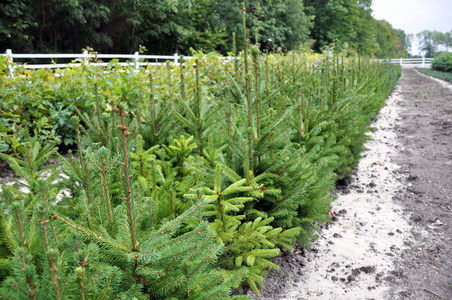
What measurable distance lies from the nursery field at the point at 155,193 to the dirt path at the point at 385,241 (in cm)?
34

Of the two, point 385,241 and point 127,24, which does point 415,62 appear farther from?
point 385,241

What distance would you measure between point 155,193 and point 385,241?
2632 mm

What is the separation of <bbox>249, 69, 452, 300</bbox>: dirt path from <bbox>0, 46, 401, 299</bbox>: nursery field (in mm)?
338

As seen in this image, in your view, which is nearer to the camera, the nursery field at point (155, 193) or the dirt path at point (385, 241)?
the nursery field at point (155, 193)

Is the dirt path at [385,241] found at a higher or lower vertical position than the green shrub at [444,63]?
lower

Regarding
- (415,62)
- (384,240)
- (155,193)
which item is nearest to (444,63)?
(415,62)

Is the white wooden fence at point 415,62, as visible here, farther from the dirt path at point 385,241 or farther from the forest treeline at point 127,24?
the dirt path at point 385,241

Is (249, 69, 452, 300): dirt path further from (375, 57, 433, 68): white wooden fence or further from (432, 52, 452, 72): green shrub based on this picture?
(375, 57, 433, 68): white wooden fence

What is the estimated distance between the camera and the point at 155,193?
7.18ft

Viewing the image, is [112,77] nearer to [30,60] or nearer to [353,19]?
[30,60]

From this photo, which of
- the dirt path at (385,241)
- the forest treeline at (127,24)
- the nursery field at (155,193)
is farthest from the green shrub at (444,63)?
the nursery field at (155,193)

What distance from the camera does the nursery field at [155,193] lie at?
125 cm

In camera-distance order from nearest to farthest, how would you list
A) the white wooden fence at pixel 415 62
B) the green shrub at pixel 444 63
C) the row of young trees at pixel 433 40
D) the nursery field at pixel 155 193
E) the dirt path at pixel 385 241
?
the nursery field at pixel 155 193 → the dirt path at pixel 385 241 → the green shrub at pixel 444 63 → the white wooden fence at pixel 415 62 → the row of young trees at pixel 433 40

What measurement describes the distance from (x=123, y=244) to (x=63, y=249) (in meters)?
0.23
